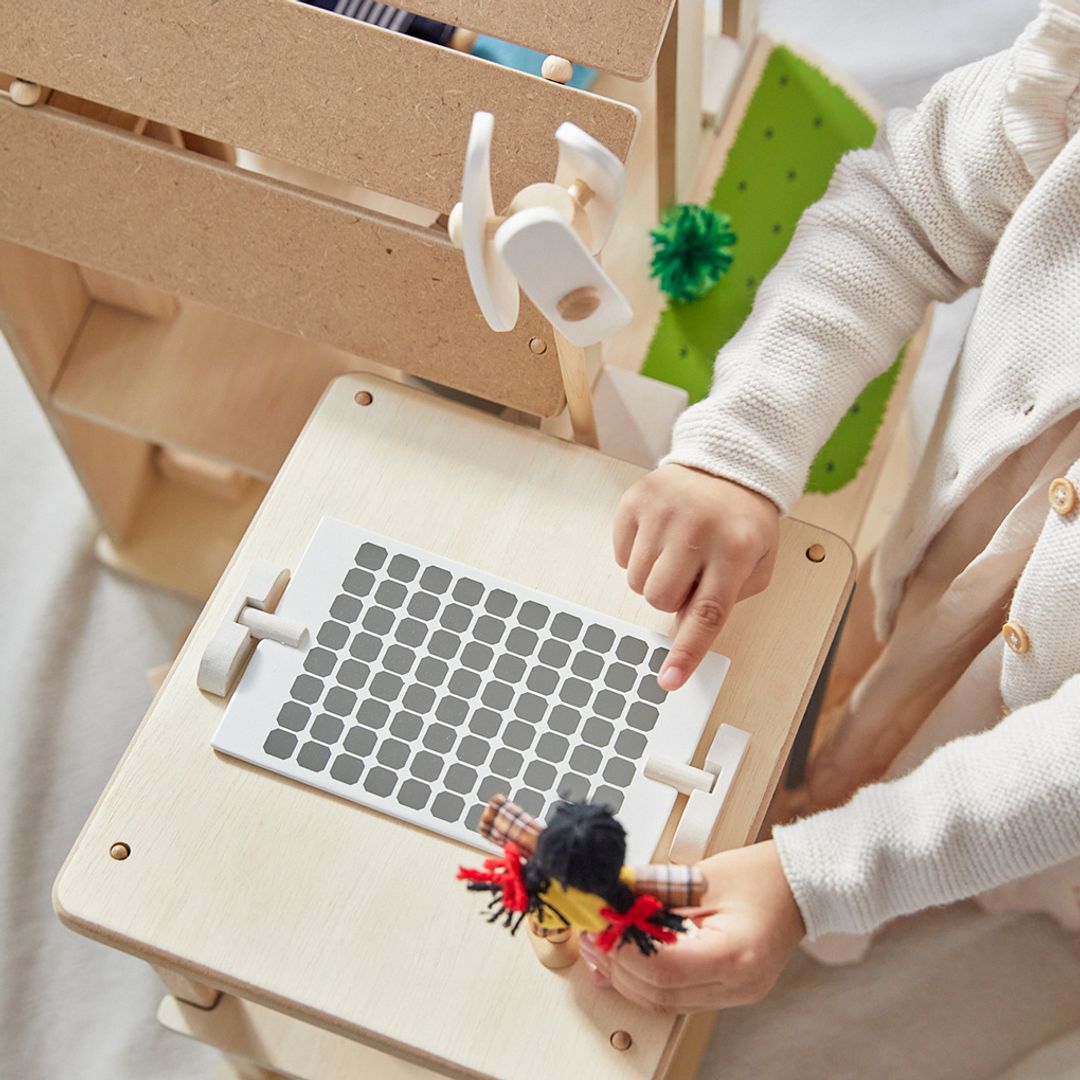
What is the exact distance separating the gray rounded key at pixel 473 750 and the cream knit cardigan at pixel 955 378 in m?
0.15

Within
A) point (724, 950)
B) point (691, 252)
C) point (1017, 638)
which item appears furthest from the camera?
point (691, 252)

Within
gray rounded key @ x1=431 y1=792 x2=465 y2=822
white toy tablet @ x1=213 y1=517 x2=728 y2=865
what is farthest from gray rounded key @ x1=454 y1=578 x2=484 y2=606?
gray rounded key @ x1=431 y1=792 x2=465 y2=822

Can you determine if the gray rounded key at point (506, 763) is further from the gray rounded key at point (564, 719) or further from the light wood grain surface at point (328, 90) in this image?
the light wood grain surface at point (328, 90)

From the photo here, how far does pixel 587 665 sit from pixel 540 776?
0.21 feet

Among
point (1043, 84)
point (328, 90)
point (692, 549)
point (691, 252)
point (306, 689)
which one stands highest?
point (691, 252)

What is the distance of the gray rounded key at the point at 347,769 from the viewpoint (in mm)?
660

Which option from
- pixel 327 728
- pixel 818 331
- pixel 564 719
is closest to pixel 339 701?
pixel 327 728

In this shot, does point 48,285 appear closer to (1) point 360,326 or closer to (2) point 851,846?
(1) point 360,326

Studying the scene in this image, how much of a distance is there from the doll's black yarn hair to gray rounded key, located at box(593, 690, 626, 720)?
17 centimetres

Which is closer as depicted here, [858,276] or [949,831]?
[949,831]

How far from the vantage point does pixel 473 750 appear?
67 centimetres

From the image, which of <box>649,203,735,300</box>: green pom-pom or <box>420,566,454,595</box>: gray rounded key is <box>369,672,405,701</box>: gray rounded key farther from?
<box>649,203,735,300</box>: green pom-pom

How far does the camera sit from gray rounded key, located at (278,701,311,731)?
2.20ft

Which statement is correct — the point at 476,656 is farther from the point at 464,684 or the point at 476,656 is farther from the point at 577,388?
the point at 577,388
